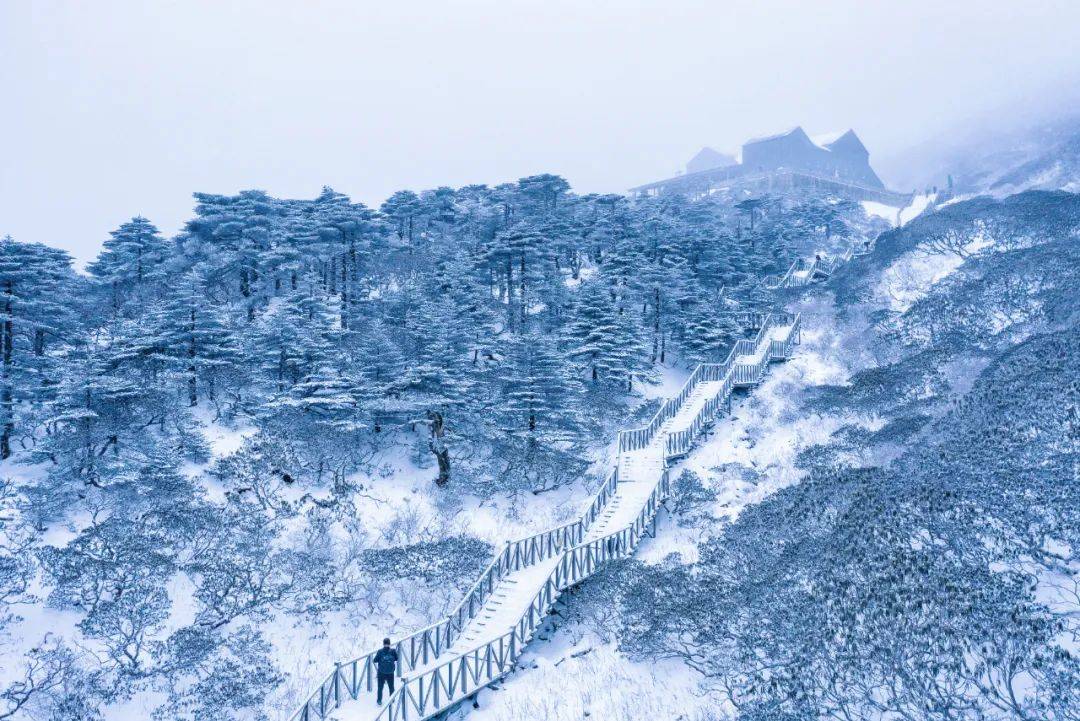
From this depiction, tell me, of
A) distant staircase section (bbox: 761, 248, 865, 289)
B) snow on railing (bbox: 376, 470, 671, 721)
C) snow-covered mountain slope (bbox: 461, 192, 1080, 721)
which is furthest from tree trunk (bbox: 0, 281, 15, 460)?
distant staircase section (bbox: 761, 248, 865, 289)

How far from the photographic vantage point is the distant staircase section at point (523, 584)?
1205cm

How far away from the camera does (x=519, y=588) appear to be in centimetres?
1552

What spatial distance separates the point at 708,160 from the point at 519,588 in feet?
255

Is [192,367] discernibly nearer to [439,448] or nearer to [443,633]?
[439,448]

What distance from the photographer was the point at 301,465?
21734 mm

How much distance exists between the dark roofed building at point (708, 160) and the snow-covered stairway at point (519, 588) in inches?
2469

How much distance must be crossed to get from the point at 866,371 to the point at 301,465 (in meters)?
22.1

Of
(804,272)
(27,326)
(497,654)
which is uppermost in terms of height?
(804,272)

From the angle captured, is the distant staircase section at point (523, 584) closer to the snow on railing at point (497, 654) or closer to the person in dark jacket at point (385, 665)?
the snow on railing at point (497, 654)

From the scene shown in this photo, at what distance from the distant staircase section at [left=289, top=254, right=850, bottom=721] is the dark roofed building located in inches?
2433

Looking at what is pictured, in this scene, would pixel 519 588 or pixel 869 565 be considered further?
pixel 519 588

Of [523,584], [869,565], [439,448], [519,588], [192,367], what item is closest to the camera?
[869,565]

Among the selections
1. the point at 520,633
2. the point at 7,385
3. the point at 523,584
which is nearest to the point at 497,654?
the point at 520,633

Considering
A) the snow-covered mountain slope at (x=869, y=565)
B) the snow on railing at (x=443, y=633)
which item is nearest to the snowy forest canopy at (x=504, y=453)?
the snow-covered mountain slope at (x=869, y=565)
